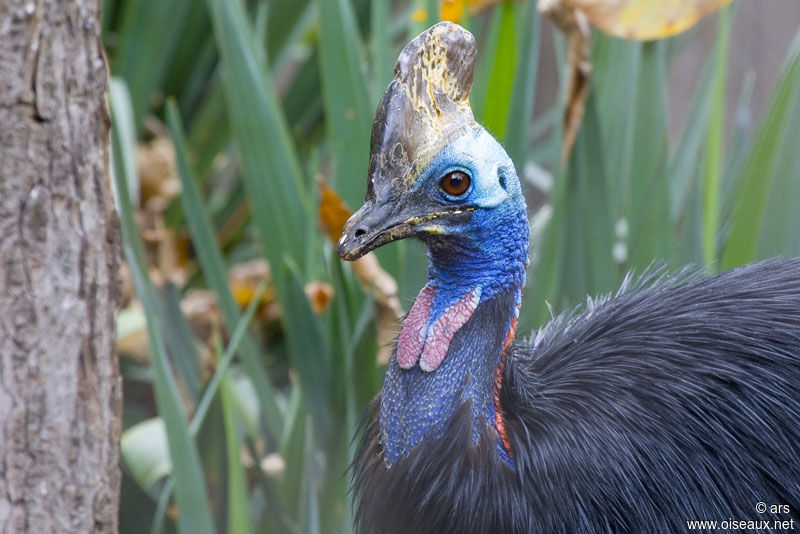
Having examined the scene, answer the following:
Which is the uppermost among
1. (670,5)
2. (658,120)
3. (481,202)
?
(670,5)

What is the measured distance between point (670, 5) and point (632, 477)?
69 cm

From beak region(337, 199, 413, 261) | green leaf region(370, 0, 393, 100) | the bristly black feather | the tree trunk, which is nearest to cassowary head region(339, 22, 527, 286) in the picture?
beak region(337, 199, 413, 261)

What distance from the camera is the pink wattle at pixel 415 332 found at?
3.53 ft

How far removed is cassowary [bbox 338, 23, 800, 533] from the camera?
103 cm

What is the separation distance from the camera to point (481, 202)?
3.40ft

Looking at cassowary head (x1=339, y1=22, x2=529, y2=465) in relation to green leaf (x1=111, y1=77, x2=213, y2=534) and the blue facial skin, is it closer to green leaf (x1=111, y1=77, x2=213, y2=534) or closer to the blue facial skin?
the blue facial skin

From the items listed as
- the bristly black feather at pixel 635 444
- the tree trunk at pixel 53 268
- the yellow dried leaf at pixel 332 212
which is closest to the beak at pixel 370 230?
the bristly black feather at pixel 635 444

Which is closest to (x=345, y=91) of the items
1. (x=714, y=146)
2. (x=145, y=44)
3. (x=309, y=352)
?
(x=309, y=352)

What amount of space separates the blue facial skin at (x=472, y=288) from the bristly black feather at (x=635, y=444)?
2 centimetres

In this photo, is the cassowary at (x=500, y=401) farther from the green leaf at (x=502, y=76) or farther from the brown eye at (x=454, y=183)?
the green leaf at (x=502, y=76)

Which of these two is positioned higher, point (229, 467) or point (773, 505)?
point (229, 467)

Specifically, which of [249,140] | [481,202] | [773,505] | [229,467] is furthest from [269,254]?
[773,505]

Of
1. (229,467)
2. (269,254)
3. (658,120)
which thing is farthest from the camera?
(269,254)

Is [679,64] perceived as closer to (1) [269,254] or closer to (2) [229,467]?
(1) [269,254]
